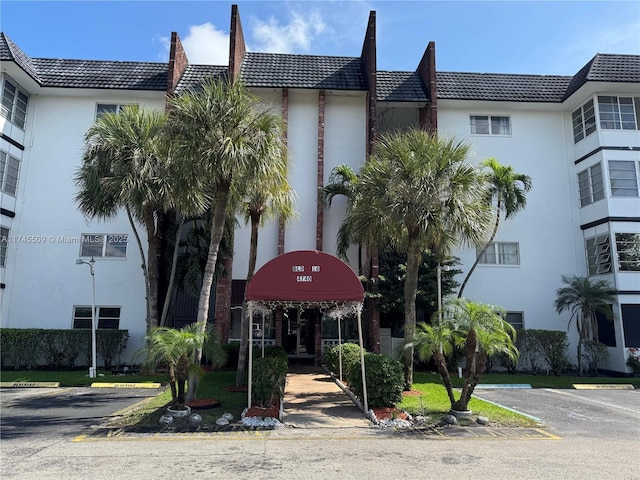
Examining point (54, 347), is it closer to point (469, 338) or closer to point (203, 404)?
point (203, 404)

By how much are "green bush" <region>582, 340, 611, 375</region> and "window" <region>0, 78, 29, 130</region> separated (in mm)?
27454

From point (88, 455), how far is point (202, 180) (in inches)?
260

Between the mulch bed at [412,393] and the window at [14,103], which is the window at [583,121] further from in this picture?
the window at [14,103]

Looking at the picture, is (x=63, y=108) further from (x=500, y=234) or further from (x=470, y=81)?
(x=500, y=234)

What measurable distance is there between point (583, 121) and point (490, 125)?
434 cm

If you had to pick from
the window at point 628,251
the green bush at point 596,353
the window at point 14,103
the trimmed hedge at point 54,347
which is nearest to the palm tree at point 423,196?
the green bush at point 596,353

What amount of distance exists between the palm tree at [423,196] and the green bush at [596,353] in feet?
33.0

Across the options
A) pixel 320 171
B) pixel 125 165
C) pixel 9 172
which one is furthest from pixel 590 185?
pixel 9 172

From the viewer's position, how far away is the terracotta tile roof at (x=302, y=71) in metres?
20.6

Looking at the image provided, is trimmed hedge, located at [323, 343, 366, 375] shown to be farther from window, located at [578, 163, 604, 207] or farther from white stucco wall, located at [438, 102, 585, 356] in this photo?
window, located at [578, 163, 604, 207]

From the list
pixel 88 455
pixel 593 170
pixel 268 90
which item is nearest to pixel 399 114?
pixel 268 90

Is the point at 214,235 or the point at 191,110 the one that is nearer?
the point at 191,110

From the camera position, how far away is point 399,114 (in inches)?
914

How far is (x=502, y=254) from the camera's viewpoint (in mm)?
20984
